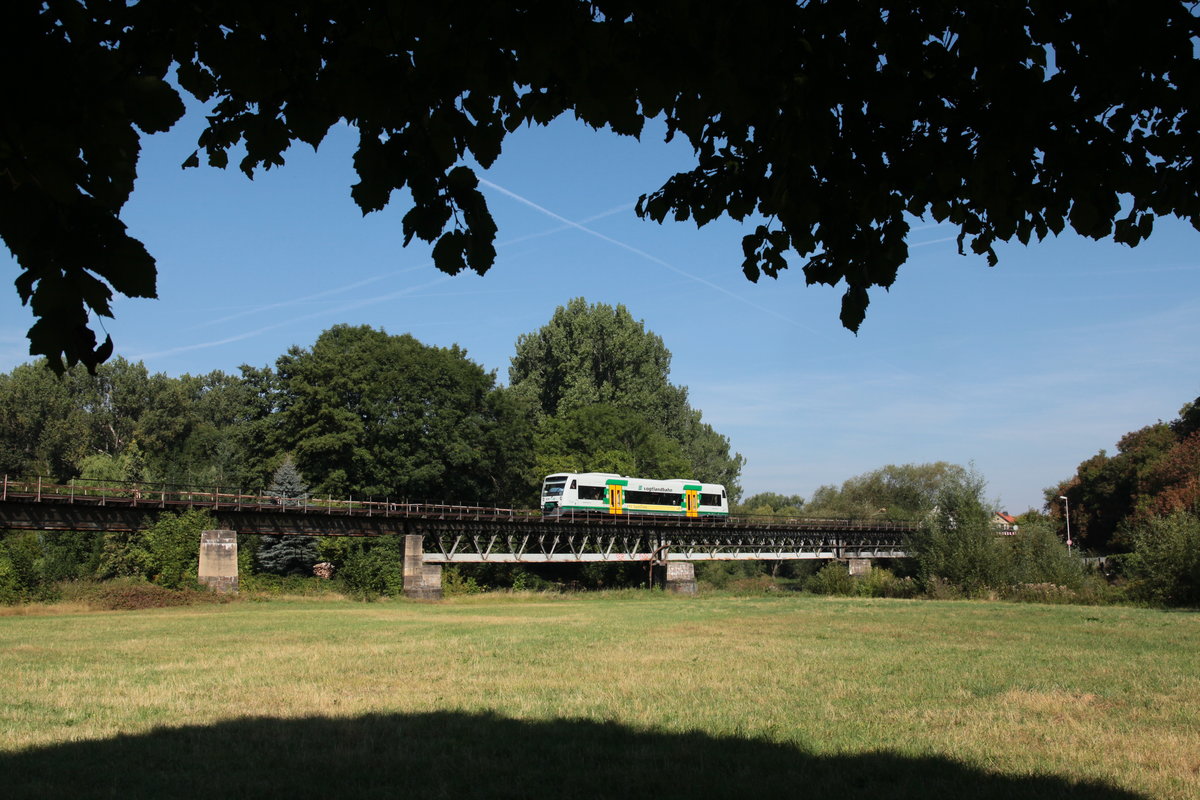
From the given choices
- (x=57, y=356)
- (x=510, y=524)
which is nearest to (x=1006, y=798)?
(x=57, y=356)

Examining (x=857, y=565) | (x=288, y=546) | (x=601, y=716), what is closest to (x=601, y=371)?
(x=857, y=565)

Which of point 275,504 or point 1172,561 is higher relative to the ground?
point 275,504

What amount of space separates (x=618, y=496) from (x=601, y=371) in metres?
22.2

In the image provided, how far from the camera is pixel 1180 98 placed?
5.16 metres

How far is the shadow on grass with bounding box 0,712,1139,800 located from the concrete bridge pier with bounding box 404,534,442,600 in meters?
41.9

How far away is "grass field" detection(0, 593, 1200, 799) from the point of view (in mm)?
7941

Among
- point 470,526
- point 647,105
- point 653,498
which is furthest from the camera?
point 653,498

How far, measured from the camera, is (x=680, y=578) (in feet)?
208

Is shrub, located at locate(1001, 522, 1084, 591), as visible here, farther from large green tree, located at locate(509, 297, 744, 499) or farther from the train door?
large green tree, located at locate(509, 297, 744, 499)

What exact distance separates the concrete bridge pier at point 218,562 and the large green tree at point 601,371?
118ft

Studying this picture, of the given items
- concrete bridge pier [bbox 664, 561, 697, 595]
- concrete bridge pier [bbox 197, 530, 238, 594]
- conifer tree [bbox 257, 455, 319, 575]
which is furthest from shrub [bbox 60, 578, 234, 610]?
concrete bridge pier [bbox 664, 561, 697, 595]

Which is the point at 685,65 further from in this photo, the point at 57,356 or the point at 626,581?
the point at 626,581

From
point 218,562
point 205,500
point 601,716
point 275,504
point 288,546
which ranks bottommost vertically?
point 218,562

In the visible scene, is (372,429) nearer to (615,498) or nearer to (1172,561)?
(615,498)
